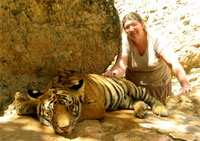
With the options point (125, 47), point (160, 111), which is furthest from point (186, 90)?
point (125, 47)

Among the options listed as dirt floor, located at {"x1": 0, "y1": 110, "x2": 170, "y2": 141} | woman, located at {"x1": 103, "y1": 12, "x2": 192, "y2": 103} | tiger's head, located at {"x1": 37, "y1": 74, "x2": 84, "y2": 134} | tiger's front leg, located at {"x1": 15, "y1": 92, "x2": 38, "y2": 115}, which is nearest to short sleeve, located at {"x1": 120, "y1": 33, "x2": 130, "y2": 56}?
woman, located at {"x1": 103, "y1": 12, "x2": 192, "y2": 103}

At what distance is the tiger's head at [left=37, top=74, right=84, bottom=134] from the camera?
2.16m

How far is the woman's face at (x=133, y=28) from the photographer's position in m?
3.77

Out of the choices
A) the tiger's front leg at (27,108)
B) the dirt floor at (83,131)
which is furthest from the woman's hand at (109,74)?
the tiger's front leg at (27,108)

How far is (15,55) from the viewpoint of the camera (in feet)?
10.6

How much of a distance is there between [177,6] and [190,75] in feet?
7.22

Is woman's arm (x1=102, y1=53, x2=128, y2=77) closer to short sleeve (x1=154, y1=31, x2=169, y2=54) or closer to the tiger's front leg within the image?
short sleeve (x1=154, y1=31, x2=169, y2=54)

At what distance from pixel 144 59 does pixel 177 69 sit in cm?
67

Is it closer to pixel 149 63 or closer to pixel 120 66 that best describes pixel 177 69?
pixel 149 63

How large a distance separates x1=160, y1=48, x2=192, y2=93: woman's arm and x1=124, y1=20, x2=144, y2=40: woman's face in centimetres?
53

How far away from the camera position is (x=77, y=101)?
254 cm

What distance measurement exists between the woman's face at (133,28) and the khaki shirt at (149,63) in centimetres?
17

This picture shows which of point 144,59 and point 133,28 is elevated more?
point 133,28

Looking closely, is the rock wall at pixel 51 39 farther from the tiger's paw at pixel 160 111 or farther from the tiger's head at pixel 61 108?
the tiger's paw at pixel 160 111
